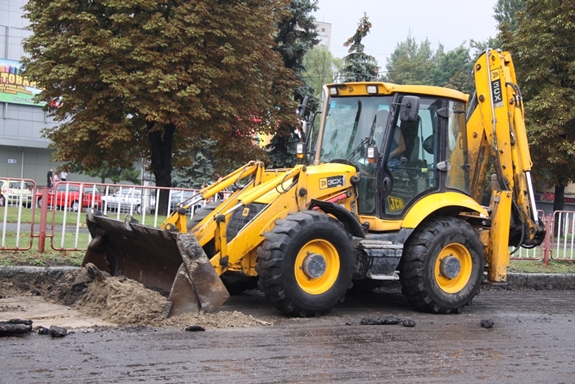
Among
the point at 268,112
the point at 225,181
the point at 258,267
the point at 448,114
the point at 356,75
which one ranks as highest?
the point at 356,75

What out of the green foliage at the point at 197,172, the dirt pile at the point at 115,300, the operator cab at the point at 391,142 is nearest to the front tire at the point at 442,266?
the operator cab at the point at 391,142

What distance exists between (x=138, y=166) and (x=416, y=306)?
4579 centimetres

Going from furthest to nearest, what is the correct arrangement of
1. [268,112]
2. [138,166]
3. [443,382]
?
[138,166]
[268,112]
[443,382]

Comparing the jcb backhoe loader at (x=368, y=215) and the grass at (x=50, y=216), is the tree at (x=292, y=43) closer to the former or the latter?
the grass at (x=50, y=216)

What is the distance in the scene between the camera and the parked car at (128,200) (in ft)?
39.0

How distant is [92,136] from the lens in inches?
900

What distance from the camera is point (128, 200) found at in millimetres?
12109

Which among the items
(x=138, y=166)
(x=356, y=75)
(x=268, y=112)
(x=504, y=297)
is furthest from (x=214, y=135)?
(x=138, y=166)

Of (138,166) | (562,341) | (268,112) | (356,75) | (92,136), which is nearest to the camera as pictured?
(562,341)

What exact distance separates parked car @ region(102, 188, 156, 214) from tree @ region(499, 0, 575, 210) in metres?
18.4

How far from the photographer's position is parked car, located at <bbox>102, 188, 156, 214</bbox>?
39.0 feet

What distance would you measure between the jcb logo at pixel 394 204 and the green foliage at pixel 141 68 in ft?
45.5

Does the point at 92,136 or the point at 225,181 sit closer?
the point at 225,181

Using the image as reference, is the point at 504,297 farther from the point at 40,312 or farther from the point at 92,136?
the point at 92,136
